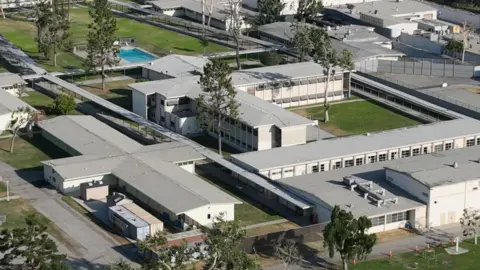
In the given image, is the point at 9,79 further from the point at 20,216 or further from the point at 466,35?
the point at 466,35

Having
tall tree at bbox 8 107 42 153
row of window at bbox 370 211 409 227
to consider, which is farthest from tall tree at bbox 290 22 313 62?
row of window at bbox 370 211 409 227

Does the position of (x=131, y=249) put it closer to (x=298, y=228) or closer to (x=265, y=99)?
(x=298, y=228)

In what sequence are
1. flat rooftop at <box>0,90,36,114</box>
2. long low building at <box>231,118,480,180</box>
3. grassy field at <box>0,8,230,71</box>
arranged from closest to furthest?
long low building at <box>231,118,480,180</box>, flat rooftop at <box>0,90,36,114</box>, grassy field at <box>0,8,230,71</box>

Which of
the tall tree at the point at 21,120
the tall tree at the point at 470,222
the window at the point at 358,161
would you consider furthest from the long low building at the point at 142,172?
the tall tree at the point at 470,222

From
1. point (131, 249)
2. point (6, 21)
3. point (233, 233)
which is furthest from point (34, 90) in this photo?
point (233, 233)

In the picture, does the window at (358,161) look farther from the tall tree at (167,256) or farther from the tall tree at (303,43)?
the tall tree at (303,43)

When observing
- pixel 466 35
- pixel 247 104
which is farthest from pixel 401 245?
pixel 466 35

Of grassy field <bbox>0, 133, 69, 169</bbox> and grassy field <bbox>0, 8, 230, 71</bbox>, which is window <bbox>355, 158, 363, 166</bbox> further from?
grassy field <bbox>0, 8, 230, 71</bbox>
